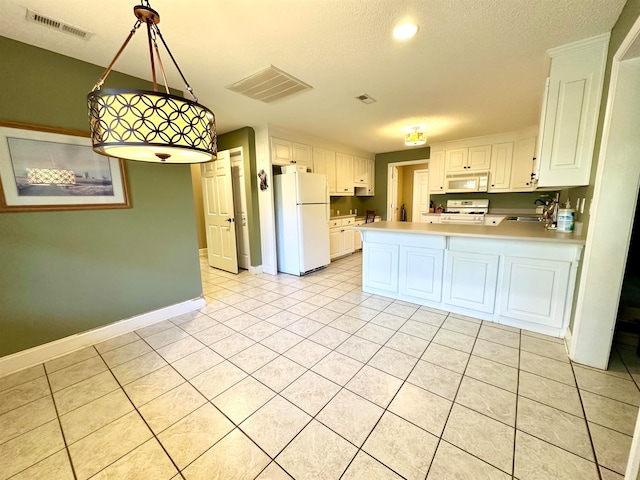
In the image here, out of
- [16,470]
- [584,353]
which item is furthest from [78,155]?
[584,353]

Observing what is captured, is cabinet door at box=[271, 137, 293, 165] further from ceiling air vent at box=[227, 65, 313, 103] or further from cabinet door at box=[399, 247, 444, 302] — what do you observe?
cabinet door at box=[399, 247, 444, 302]

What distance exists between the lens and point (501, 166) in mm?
4902

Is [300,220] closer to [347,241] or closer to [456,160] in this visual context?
[347,241]

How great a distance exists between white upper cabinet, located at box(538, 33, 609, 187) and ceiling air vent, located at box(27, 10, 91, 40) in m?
3.71

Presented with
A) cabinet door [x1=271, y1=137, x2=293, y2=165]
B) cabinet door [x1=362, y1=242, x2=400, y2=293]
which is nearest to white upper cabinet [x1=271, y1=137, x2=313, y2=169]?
cabinet door [x1=271, y1=137, x2=293, y2=165]

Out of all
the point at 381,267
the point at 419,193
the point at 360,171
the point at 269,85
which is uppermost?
the point at 269,85

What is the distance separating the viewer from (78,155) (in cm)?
222

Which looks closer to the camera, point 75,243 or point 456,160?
point 75,243

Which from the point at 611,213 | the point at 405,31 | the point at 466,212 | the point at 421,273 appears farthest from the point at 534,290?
the point at 466,212

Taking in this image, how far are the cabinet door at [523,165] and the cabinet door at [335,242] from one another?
11.4ft

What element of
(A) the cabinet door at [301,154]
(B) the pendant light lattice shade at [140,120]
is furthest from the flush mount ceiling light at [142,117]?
(A) the cabinet door at [301,154]

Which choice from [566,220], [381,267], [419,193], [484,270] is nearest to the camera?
[566,220]

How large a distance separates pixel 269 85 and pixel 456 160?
4371 millimetres

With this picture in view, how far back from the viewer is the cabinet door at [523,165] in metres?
4.60
